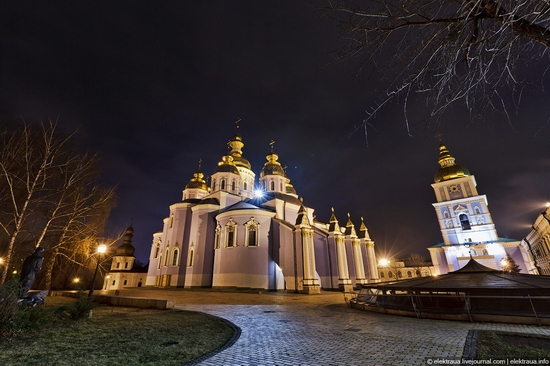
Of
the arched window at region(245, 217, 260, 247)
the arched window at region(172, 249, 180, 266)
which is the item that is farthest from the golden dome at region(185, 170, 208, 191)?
the arched window at region(245, 217, 260, 247)

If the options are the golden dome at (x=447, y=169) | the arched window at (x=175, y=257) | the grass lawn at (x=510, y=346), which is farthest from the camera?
the golden dome at (x=447, y=169)

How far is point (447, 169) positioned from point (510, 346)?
4948cm

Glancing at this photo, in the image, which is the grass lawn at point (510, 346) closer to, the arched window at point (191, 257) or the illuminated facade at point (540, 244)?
the arched window at point (191, 257)

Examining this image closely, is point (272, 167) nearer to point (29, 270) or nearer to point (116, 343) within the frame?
point (29, 270)

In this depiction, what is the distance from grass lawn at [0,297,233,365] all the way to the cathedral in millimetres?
15726

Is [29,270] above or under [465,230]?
under

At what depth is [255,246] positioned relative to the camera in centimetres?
2380

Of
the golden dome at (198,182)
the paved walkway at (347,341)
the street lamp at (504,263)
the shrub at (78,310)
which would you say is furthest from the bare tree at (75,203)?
the street lamp at (504,263)

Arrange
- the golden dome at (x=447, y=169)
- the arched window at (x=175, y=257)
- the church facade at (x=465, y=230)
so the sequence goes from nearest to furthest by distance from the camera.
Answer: the arched window at (x=175, y=257) → the church facade at (x=465, y=230) → the golden dome at (x=447, y=169)

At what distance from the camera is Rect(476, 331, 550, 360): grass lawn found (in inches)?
162

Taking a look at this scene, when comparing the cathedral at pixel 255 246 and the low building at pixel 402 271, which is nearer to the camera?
the cathedral at pixel 255 246

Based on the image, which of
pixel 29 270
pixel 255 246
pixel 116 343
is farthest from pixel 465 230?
pixel 29 270

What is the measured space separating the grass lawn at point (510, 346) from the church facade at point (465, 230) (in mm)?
40669

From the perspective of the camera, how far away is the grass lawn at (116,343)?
4.23 metres
